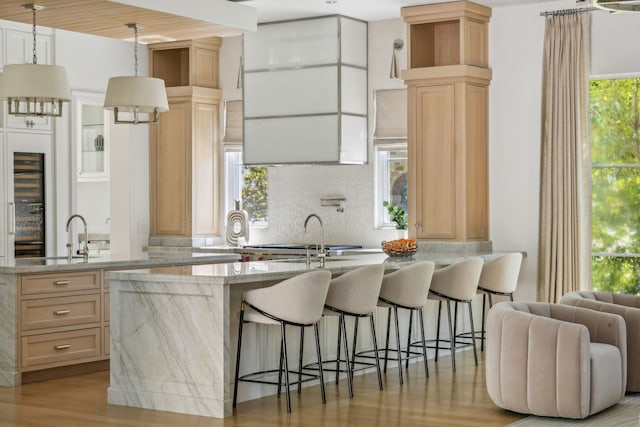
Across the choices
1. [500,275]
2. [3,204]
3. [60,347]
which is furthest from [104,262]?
[500,275]

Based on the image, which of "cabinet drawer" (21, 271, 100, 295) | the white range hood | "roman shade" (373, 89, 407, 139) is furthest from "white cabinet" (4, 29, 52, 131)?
"roman shade" (373, 89, 407, 139)

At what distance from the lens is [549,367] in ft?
19.8

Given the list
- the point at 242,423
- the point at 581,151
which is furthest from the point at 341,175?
the point at 242,423

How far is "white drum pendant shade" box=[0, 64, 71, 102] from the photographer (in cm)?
721

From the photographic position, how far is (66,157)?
Result: 10273 millimetres

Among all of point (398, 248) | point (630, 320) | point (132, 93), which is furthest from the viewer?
point (398, 248)

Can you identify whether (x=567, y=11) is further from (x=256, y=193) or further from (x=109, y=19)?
(x=109, y=19)

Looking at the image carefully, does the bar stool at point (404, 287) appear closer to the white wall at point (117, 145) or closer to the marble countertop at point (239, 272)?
the marble countertop at point (239, 272)

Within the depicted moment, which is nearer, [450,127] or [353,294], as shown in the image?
[353,294]

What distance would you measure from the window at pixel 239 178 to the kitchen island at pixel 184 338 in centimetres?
442

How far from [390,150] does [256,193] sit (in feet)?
5.75

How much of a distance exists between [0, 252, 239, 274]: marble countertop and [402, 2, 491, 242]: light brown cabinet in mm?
1897

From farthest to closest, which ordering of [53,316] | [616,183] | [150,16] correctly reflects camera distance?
[616,183]
[150,16]
[53,316]

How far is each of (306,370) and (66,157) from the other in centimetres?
417
